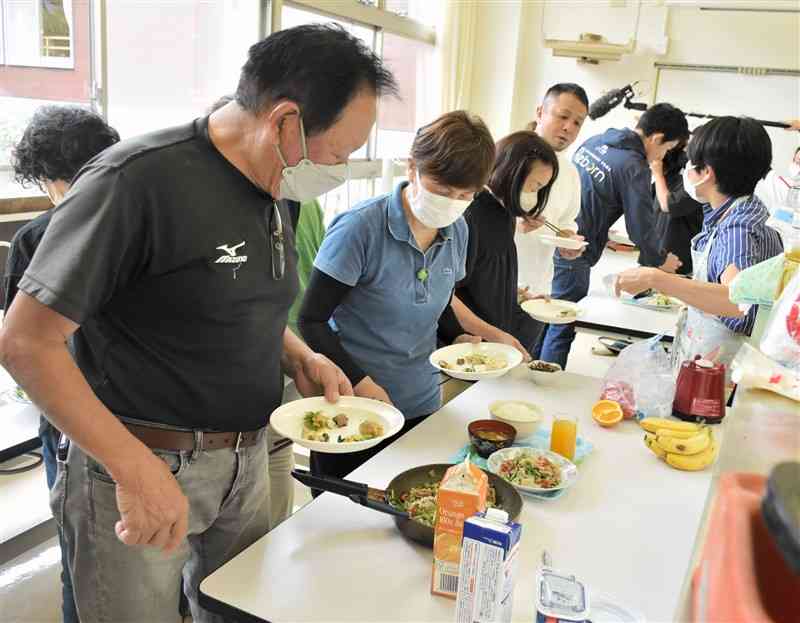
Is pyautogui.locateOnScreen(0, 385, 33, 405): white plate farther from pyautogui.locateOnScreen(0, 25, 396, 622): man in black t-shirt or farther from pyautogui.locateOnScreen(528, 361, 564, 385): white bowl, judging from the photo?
pyautogui.locateOnScreen(528, 361, 564, 385): white bowl

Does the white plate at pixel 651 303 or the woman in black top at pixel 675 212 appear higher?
the woman in black top at pixel 675 212

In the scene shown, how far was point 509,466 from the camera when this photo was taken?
1.56 metres

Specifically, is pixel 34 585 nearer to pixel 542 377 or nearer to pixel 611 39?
pixel 542 377

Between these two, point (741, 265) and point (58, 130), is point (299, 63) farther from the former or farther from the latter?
point (741, 265)

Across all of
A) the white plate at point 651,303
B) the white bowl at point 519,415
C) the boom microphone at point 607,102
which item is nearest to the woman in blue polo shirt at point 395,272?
the white bowl at point 519,415

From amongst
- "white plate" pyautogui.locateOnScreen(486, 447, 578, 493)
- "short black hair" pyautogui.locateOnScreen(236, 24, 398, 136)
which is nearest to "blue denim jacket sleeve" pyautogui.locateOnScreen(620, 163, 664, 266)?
"white plate" pyautogui.locateOnScreen(486, 447, 578, 493)

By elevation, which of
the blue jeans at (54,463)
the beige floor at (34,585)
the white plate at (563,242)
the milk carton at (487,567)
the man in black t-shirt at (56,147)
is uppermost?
the man in black t-shirt at (56,147)

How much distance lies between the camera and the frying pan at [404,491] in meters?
1.26

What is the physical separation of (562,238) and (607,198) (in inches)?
32.3

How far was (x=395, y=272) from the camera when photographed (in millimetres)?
1793

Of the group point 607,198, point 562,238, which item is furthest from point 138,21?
point 607,198

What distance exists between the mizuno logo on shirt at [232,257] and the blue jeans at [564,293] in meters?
2.72

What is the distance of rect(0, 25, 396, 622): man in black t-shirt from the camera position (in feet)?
3.27

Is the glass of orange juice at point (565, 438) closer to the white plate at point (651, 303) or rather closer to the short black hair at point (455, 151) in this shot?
the short black hair at point (455, 151)
